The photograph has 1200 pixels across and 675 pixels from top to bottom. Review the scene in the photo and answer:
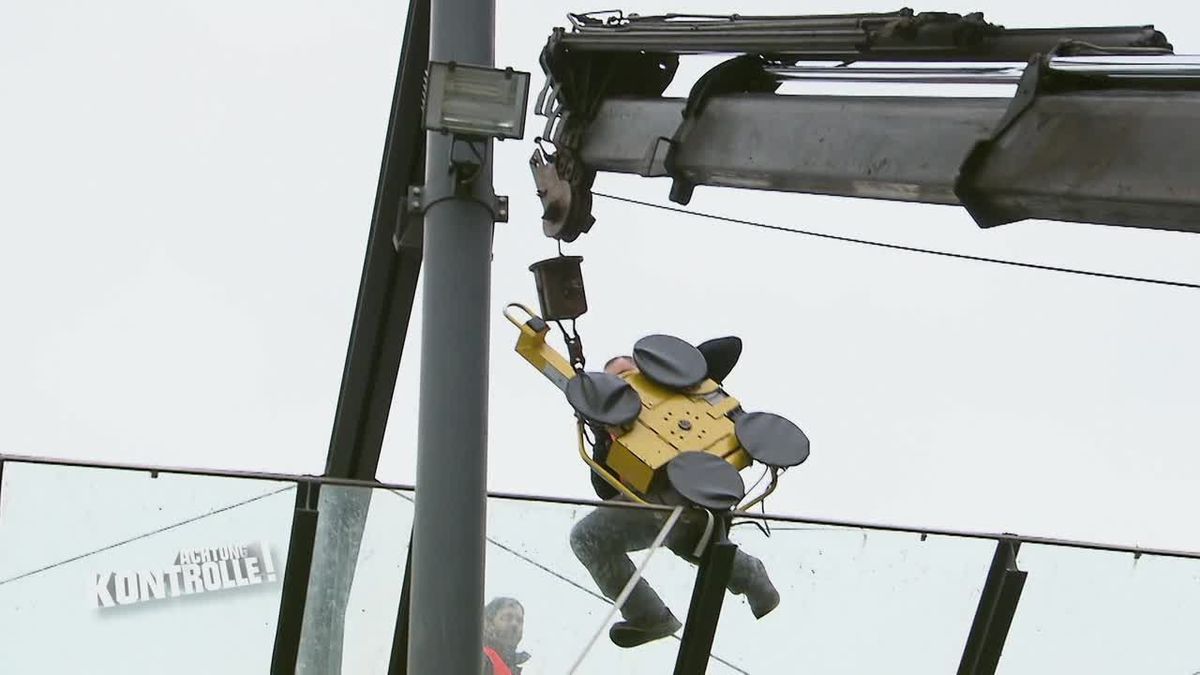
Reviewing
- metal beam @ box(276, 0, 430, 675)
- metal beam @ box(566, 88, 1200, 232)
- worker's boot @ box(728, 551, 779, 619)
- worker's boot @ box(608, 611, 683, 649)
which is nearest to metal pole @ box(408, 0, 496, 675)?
metal beam @ box(566, 88, 1200, 232)

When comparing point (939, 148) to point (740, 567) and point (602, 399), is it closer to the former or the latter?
→ point (602, 399)

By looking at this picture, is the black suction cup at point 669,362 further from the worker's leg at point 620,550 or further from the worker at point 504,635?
the worker at point 504,635

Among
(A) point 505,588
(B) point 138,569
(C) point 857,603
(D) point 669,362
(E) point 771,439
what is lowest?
(B) point 138,569

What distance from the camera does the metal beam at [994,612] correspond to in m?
9.77

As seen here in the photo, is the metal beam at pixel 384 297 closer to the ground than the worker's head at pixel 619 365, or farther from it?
farther from it

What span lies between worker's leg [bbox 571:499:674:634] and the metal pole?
5.38ft

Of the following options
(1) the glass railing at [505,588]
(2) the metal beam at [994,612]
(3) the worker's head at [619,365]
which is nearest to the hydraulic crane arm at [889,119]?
(3) the worker's head at [619,365]

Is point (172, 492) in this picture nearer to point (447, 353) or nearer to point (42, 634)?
point (42, 634)

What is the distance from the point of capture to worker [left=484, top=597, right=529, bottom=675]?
960cm

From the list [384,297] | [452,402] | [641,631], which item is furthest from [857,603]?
[384,297]

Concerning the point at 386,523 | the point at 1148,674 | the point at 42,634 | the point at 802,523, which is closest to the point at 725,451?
the point at 802,523

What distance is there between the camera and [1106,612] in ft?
32.2

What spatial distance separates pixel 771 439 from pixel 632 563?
2.74 feet

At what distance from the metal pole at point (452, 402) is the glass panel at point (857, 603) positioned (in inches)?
84.6
